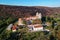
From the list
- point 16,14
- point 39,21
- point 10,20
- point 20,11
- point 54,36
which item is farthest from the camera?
point 20,11

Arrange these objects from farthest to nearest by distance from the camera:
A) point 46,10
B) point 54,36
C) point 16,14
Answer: point 46,10
point 16,14
point 54,36

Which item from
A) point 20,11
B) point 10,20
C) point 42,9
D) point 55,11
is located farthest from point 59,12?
point 10,20

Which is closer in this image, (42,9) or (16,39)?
(16,39)

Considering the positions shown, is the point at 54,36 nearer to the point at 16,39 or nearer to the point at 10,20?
the point at 16,39

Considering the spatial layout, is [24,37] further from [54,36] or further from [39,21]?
[39,21]

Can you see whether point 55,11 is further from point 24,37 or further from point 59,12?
point 24,37

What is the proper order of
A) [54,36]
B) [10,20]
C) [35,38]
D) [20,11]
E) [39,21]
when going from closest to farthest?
[35,38]
[54,36]
[10,20]
[39,21]
[20,11]

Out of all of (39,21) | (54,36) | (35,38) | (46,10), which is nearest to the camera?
(35,38)

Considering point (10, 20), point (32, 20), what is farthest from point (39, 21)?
point (10, 20)

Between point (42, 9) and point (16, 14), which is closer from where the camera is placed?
point (16, 14)
